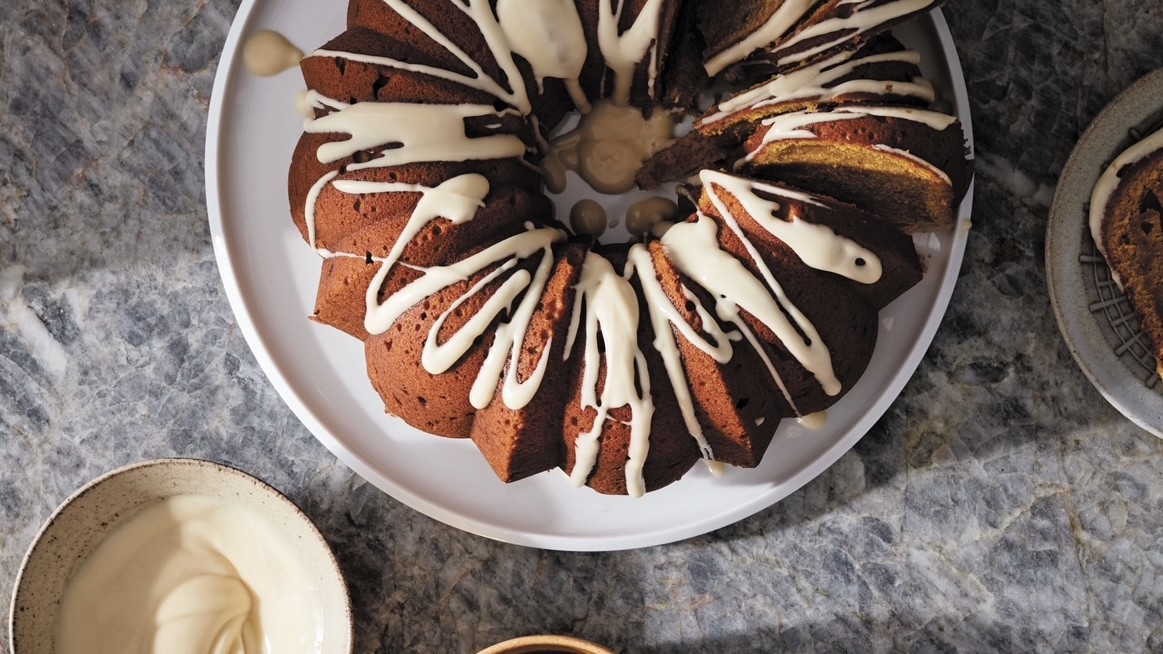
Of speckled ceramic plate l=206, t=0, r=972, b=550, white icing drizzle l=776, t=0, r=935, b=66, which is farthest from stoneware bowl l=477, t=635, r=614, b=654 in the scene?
white icing drizzle l=776, t=0, r=935, b=66

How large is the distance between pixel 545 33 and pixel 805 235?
62 cm

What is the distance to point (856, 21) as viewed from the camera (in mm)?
1760

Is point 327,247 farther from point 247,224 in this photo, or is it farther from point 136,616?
point 136,616

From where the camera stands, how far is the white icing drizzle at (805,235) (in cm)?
172

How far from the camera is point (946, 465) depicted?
219 centimetres

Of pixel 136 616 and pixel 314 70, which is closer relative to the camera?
pixel 314 70

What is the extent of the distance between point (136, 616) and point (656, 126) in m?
1.57

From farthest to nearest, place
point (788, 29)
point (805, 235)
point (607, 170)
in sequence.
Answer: point (607, 170) → point (788, 29) → point (805, 235)

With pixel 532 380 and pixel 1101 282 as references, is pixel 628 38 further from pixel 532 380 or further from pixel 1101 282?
pixel 1101 282

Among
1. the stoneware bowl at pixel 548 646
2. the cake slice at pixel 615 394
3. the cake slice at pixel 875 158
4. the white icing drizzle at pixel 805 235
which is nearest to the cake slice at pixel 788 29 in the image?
the cake slice at pixel 875 158

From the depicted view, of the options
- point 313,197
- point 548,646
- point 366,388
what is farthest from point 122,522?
point 548,646

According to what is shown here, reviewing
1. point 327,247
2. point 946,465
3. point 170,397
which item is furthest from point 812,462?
point 170,397

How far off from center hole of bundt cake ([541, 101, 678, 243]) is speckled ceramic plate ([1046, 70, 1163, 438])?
86 centimetres

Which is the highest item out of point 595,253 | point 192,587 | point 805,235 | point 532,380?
point 805,235
